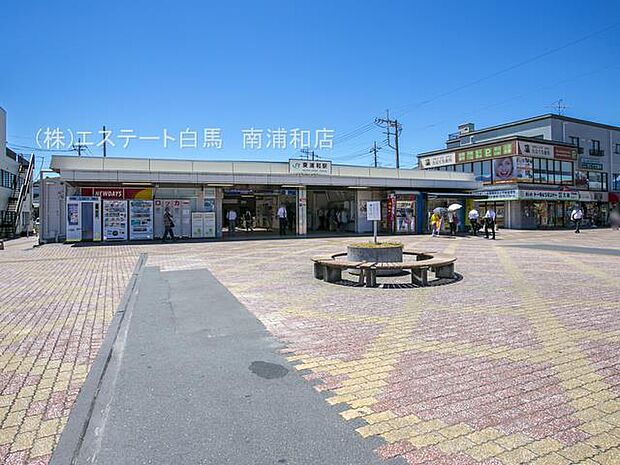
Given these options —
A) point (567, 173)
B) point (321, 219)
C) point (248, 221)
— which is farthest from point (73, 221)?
point (567, 173)

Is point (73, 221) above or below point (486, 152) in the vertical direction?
below

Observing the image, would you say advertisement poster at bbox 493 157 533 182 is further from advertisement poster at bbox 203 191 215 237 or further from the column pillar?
advertisement poster at bbox 203 191 215 237

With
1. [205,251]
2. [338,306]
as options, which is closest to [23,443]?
[338,306]

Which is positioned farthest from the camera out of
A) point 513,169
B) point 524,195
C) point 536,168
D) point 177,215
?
point 536,168

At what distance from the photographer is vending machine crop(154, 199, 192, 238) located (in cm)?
2166

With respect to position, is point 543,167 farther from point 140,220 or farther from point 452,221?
point 140,220

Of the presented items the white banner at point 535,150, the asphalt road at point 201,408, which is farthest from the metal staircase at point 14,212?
the white banner at point 535,150

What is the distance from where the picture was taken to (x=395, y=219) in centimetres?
2602

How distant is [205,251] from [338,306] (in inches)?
397

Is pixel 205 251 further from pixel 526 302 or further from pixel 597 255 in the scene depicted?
pixel 597 255

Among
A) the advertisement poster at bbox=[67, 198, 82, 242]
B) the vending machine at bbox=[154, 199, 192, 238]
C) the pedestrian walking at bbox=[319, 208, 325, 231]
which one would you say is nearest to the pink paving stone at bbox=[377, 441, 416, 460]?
the advertisement poster at bbox=[67, 198, 82, 242]

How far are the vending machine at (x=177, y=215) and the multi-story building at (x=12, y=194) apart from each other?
12878 millimetres

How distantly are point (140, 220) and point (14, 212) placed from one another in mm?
15951

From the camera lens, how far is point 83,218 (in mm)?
20156
